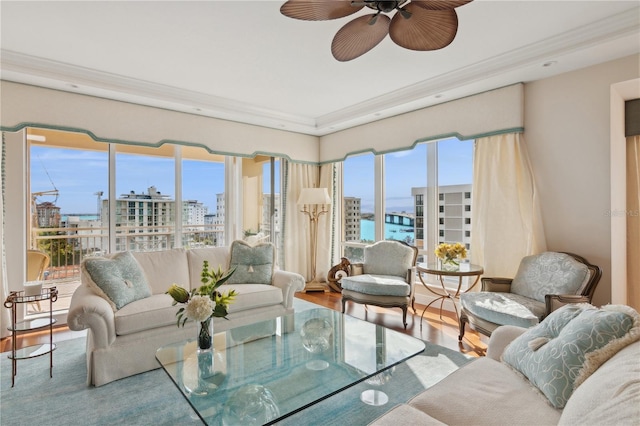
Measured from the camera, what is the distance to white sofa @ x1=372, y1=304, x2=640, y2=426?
0.96m

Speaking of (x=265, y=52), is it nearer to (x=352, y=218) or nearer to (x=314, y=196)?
(x=314, y=196)

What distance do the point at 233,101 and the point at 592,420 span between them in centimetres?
447

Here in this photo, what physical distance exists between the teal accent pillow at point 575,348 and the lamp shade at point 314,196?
382 cm

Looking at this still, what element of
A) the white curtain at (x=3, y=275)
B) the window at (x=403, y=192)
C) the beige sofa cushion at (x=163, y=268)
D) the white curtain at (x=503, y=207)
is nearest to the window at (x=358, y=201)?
the window at (x=403, y=192)

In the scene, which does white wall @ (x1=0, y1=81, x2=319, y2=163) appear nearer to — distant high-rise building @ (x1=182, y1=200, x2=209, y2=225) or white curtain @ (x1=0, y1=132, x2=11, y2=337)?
white curtain @ (x1=0, y1=132, x2=11, y2=337)

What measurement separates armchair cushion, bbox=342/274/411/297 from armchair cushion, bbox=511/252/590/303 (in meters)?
1.07

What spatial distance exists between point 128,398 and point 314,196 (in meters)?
3.60

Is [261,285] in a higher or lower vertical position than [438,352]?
higher

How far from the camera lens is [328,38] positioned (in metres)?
2.75

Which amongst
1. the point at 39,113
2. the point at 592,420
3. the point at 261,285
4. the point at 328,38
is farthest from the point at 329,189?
the point at 592,420

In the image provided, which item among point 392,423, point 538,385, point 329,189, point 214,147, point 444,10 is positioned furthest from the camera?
point 329,189

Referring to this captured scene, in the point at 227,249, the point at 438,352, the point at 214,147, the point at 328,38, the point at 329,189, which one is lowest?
the point at 438,352

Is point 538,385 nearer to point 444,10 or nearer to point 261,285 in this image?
point 444,10

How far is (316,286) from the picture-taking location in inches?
211
